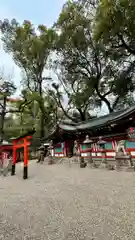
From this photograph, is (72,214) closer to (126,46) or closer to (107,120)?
(107,120)

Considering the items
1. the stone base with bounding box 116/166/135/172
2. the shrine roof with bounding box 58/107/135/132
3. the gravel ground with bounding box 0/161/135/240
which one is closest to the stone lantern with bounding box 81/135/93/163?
the shrine roof with bounding box 58/107/135/132

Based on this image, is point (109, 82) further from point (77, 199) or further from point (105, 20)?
point (77, 199)

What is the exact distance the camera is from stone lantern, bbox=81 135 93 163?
985 centimetres

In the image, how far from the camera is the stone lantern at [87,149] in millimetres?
9853

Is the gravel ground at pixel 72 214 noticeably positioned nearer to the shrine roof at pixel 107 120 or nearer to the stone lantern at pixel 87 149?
the shrine roof at pixel 107 120

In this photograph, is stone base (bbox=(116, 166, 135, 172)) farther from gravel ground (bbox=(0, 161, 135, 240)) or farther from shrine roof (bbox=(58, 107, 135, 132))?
shrine roof (bbox=(58, 107, 135, 132))

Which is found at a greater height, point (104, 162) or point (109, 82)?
point (109, 82)

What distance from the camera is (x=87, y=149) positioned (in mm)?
11250

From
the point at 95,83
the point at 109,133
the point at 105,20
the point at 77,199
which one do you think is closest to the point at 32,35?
the point at 95,83

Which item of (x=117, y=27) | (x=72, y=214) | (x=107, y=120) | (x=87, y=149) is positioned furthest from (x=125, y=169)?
(x=117, y=27)

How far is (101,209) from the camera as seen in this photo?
3424mm

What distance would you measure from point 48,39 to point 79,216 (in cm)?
1990

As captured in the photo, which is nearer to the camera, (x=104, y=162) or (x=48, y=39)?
(x=104, y=162)

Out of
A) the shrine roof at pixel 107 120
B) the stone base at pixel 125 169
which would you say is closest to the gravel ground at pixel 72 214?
the stone base at pixel 125 169
